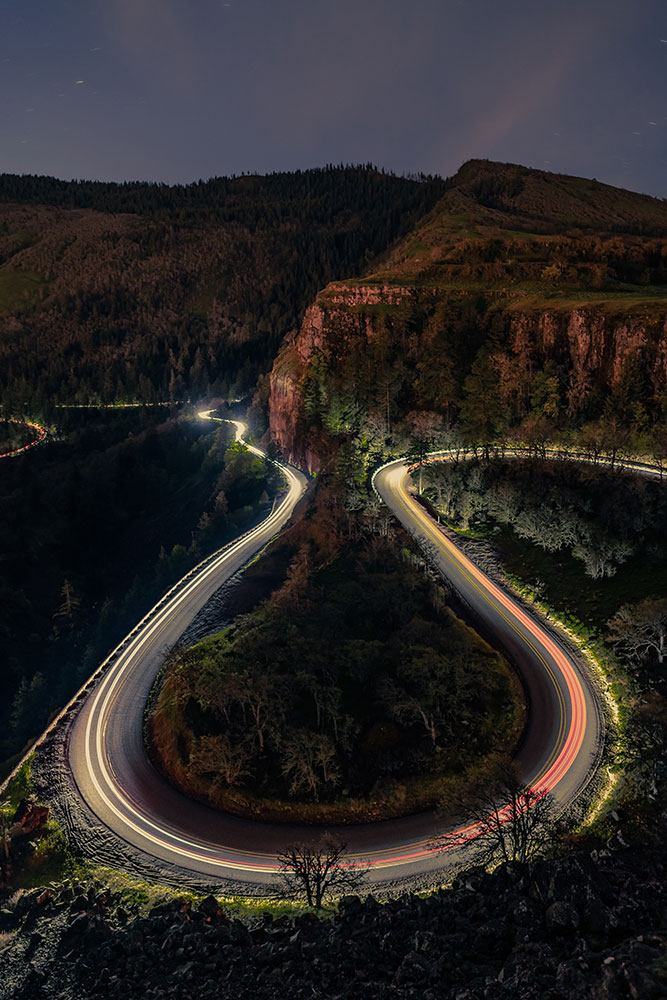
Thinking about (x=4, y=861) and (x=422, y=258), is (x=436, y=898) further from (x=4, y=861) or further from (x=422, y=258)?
(x=422, y=258)

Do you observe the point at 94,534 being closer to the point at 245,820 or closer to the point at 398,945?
the point at 245,820

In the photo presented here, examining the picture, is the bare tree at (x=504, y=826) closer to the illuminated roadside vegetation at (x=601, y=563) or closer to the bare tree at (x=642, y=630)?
the illuminated roadside vegetation at (x=601, y=563)

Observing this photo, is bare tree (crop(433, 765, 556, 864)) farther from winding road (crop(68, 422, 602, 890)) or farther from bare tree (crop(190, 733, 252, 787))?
bare tree (crop(190, 733, 252, 787))

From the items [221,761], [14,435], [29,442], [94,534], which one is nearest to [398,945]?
[221,761]

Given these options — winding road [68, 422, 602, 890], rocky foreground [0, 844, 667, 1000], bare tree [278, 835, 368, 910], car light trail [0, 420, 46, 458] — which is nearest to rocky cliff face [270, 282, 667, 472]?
winding road [68, 422, 602, 890]

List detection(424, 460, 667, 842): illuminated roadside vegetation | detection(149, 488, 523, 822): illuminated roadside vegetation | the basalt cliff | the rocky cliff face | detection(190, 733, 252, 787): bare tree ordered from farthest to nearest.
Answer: the basalt cliff
the rocky cliff face
detection(190, 733, 252, 787): bare tree
detection(149, 488, 523, 822): illuminated roadside vegetation
detection(424, 460, 667, 842): illuminated roadside vegetation
